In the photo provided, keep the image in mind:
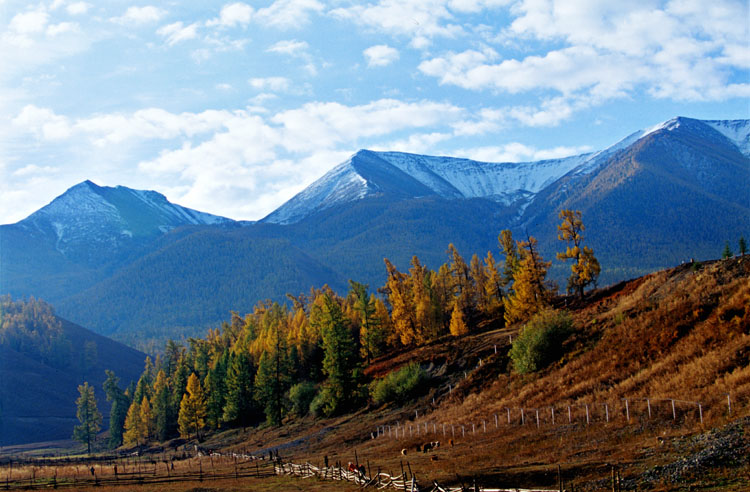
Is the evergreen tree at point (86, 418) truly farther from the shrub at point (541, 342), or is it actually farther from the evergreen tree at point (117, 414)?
the shrub at point (541, 342)

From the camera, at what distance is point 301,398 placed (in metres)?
83.4

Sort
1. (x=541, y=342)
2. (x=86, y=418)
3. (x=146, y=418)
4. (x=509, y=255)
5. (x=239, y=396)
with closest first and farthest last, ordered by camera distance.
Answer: (x=541, y=342), (x=509, y=255), (x=239, y=396), (x=146, y=418), (x=86, y=418)

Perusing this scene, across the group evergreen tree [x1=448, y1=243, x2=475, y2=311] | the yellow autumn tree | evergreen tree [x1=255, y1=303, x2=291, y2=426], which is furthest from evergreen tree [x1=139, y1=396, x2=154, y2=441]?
the yellow autumn tree

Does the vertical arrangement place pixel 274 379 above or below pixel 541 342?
below

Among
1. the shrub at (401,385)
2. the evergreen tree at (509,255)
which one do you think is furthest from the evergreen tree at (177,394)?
the evergreen tree at (509,255)

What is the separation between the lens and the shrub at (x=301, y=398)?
3270 inches

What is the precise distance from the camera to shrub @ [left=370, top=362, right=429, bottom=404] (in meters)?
67.4

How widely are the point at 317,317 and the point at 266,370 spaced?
605 inches

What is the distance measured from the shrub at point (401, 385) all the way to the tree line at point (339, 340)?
60cm

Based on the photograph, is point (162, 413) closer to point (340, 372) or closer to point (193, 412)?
point (193, 412)

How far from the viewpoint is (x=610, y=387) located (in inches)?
1607

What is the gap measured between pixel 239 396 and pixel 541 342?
55.0 meters

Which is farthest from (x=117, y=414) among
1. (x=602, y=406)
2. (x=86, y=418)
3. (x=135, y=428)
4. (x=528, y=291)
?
(x=602, y=406)

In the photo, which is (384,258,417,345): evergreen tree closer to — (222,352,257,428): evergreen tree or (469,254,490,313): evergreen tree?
(469,254,490,313): evergreen tree
